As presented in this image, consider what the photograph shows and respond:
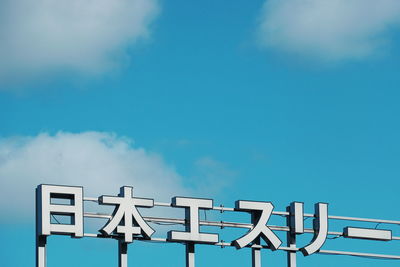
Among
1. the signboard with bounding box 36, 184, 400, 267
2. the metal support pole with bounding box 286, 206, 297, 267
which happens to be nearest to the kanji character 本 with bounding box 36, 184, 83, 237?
the signboard with bounding box 36, 184, 400, 267

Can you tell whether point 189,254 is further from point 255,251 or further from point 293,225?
point 293,225

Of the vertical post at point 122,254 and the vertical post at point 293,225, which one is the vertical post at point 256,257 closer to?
the vertical post at point 293,225

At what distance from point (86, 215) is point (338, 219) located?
908cm

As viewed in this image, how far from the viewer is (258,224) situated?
46312 millimetres

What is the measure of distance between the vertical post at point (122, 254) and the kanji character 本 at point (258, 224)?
3708mm

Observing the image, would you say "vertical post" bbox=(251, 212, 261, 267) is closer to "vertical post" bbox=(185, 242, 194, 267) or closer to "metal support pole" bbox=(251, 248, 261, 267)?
"metal support pole" bbox=(251, 248, 261, 267)

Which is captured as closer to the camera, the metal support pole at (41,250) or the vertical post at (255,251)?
the metal support pole at (41,250)

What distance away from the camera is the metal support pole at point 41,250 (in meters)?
43.0

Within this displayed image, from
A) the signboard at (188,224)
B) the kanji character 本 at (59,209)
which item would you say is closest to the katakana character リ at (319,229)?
the signboard at (188,224)

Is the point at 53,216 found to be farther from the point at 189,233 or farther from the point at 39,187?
the point at 189,233

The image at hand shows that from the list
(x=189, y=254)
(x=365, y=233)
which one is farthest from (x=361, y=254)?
(x=189, y=254)

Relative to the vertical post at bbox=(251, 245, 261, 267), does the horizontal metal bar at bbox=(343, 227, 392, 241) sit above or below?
above

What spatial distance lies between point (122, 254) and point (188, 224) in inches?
90.5

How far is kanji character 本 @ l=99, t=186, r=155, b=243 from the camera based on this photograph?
43969 millimetres
